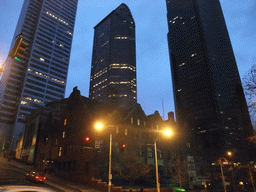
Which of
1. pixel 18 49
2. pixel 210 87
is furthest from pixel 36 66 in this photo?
pixel 210 87

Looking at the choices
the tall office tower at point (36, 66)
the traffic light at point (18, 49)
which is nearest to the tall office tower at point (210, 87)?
the tall office tower at point (36, 66)

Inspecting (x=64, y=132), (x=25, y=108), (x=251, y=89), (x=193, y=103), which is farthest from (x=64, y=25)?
(x=251, y=89)

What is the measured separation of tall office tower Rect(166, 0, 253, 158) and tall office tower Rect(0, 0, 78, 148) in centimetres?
11740

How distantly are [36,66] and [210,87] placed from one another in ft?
484

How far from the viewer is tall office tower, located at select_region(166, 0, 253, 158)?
155500 mm

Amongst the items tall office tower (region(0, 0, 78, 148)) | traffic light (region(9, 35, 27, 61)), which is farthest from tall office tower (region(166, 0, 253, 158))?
traffic light (region(9, 35, 27, 61))

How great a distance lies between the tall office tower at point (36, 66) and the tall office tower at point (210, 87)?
117399mm

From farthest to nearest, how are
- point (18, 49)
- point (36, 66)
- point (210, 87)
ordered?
point (210, 87), point (36, 66), point (18, 49)

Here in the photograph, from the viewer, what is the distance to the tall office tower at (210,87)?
156 meters

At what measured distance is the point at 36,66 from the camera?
453 feet

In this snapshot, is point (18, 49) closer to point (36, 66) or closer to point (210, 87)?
point (36, 66)

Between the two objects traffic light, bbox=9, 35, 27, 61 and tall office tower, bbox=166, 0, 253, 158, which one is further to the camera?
tall office tower, bbox=166, 0, 253, 158

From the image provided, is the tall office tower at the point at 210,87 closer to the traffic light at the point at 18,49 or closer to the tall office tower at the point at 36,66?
the tall office tower at the point at 36,66

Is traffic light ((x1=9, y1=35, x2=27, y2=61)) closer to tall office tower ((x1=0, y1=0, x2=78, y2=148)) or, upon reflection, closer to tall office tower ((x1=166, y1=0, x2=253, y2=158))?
tall office tower ((x1=0, y1=0, x2=78, y2=148))
